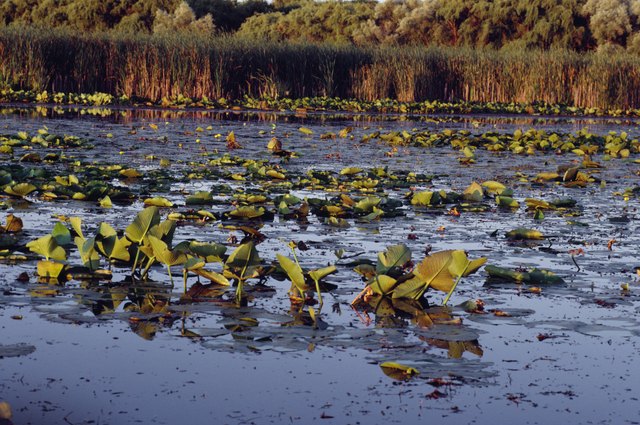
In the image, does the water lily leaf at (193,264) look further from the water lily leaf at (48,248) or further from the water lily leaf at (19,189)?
the water lily leaf at (19,189)

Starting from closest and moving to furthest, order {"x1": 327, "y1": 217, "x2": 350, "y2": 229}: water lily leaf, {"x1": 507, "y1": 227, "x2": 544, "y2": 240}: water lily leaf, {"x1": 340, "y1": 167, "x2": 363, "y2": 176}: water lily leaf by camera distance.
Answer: {"x1": 507, "y1": 227, "x2": 544, "y2": 240}: water lily leaf, {"x1": 327, "y1": 217, "x2": 350, "y2": 229}: water lily leaf, {"x1": 340, "y1": 167, "x2": 363, "y2": 176}: water lily leaf

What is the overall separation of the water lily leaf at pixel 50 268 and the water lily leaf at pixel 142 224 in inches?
14.7

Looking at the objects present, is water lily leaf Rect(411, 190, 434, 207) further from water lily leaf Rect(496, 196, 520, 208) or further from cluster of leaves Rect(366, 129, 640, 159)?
cluster of leaves Rect(366, 129, 640, 159)

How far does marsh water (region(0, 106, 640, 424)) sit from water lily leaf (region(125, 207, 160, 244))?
204 mm

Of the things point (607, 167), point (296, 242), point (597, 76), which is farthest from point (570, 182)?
point (597, 76)

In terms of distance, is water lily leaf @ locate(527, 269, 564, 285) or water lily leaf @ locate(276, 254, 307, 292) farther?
water lily leaf @ locate(527, 269, 564, 285)

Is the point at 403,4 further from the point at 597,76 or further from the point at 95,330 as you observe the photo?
the point at 95,330

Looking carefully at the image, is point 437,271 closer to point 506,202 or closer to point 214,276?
point 214,276

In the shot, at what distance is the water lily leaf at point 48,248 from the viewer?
16.6ft

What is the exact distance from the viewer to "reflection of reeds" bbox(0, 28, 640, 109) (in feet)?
77.2

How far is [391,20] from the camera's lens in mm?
54219

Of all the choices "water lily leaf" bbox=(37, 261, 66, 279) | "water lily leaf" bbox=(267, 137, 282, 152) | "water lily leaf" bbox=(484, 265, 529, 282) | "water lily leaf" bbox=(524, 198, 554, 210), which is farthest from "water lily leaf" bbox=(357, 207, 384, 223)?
"water lily leaf" bbox=(267, 137, 282, 152)

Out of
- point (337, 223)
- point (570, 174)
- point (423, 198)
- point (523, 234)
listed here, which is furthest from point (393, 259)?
point (570, 174)

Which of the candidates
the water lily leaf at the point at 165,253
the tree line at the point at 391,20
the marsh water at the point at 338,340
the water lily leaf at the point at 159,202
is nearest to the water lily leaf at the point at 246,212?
the marsh water at the point at 338,340
